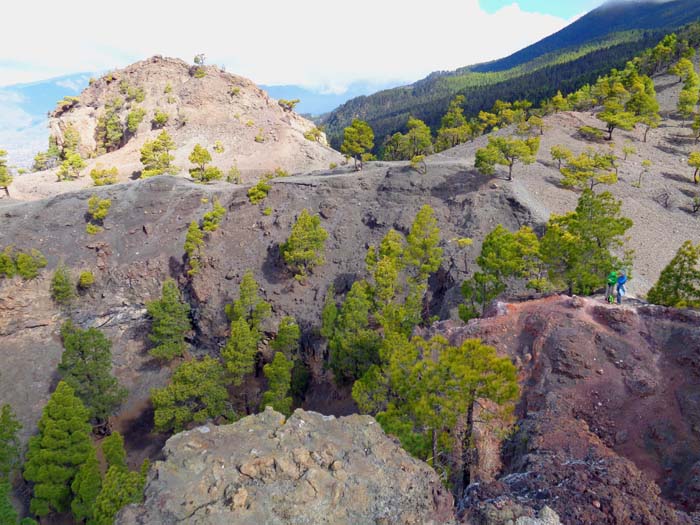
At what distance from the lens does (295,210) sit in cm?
5341

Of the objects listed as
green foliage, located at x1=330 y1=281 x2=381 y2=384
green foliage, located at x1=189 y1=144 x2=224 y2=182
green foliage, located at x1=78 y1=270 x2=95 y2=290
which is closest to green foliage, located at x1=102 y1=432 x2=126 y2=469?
green foliage, located at x1=330 y1=281 x2=381 y2=384

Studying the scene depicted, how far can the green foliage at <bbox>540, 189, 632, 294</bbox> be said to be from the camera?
26906 mm

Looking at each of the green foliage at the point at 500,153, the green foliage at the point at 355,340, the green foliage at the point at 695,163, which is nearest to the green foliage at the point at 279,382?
the green foliage at the point at 355,340

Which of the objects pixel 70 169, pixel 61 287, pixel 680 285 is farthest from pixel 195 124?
pixel 680 285

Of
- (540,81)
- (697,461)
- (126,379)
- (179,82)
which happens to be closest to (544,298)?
(697,461)

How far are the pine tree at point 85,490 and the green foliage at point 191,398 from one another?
5151 millimetres

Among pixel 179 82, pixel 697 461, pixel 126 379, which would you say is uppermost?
pixel 179 82

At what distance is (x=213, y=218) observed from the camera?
173ft

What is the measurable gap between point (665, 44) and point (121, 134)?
414 feet

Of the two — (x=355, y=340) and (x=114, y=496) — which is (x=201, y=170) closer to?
(x=355, y=340)

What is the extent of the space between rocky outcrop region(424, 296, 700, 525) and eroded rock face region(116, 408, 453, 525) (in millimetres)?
1902

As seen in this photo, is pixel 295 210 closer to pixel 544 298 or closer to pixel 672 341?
pixel 544 298

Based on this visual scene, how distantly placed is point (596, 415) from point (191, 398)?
96.9 ft

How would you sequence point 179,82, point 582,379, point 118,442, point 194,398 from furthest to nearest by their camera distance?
point 179,82, point 194,398, point 118,442, point 582,379
